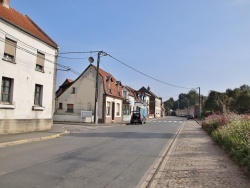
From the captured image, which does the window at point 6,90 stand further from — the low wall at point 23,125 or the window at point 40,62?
the window at point 40,62

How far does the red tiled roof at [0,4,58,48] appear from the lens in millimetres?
19688

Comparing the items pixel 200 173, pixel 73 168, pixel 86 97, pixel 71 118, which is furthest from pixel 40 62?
pixel 86 97

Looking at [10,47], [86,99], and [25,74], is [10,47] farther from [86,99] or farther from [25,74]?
[86,99]

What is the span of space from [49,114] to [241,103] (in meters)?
39.3

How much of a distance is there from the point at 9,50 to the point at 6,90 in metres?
2.44

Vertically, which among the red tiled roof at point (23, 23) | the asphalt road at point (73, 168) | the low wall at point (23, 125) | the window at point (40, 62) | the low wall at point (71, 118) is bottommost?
the asphalt road at point (73, 168)

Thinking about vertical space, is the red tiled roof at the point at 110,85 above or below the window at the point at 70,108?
above

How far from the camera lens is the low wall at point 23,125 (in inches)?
744

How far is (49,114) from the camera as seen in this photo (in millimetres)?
24578

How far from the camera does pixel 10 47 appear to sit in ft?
63.5

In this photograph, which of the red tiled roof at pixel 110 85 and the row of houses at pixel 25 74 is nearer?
the row of houses at pixel 25 74

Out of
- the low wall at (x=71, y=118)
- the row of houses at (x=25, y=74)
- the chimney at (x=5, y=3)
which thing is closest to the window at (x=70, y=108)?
the low wall at (x=71, y=118)

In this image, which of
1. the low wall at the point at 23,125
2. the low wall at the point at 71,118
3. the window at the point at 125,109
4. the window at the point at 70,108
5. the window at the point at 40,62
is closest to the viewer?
the low wall at the point at 23,125

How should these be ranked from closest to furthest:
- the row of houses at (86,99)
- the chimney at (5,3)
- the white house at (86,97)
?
the chimney at (5,3) → the row of houses at (86,99) → the white house at (86,97)
